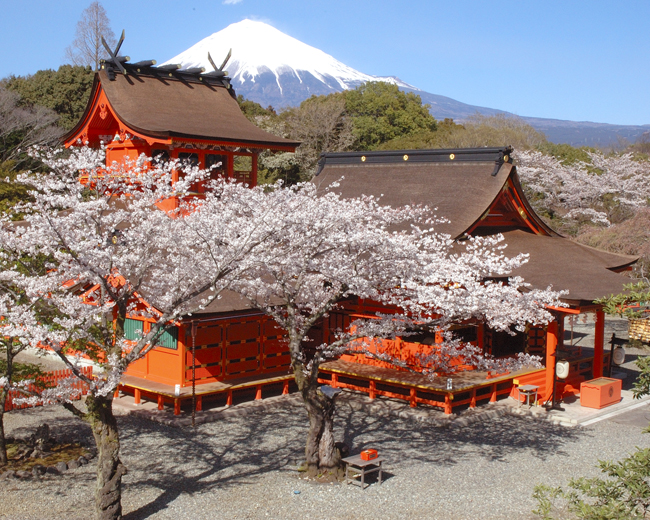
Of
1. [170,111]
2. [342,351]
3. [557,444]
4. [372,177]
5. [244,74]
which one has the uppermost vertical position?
[244,74]

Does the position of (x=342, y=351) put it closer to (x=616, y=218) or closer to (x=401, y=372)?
(x=401, y=372)

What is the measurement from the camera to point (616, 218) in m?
32.0

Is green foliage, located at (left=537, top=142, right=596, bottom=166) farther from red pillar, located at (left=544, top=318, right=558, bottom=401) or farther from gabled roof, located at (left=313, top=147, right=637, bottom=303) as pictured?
red pillar, located at (left=544, top=318, right=558, bottom=401)

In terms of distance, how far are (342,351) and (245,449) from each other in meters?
2.88

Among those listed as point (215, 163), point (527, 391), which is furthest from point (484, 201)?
point (215, 163)

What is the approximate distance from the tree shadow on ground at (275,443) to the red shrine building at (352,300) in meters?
0.94

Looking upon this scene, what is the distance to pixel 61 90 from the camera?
37.4 meters

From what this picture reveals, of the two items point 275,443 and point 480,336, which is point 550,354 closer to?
point 480,336

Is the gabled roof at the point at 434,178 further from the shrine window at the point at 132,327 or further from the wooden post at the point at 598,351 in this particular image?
the shrine window at the point at 132,327

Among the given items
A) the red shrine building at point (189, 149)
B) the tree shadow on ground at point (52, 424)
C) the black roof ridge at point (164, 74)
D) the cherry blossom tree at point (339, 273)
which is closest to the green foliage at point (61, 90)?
the red shrine building at point (189, 149)

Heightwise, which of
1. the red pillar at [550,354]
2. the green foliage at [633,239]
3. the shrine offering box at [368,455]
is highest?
the green foliage at [633,239]

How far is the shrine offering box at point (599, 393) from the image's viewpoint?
14.4 meters

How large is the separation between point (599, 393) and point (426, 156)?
312 inches

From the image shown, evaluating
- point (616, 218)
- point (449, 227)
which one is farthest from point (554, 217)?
point (449, 227)
